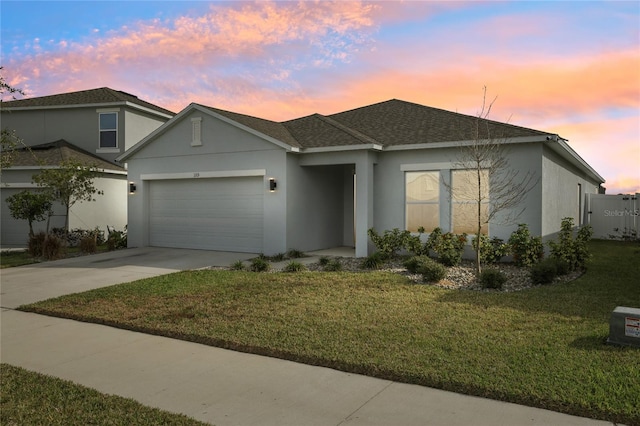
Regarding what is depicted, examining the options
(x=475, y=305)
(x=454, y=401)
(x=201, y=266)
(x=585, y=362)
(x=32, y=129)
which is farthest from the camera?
(x=32, y=129)

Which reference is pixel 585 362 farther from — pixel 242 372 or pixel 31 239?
pixel 31 239

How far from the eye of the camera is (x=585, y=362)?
488cm

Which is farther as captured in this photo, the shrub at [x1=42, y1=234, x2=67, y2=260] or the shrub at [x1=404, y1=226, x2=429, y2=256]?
the shrub at [x1=42, y1=234, x2=67, y2=260]

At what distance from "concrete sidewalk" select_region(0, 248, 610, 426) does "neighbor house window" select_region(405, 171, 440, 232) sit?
29.6 ft

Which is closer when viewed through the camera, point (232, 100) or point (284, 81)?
point (284, 81)

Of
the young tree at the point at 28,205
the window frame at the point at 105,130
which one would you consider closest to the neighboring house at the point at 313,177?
the young tree at the point at 28,205

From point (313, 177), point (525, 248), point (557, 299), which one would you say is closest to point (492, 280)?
point (557, 299)

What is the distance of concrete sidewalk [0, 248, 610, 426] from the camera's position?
3.88m

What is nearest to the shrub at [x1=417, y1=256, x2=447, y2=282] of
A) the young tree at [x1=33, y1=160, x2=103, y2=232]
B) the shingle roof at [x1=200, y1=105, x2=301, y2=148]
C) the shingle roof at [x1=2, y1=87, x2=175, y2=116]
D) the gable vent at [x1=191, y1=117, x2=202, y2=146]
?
the shingle roof at [x1=200, y1=105, x2=301, y2=148]

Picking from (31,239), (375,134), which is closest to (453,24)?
(375,134)

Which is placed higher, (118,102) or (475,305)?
(118,102)

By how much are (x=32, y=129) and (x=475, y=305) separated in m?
24.0

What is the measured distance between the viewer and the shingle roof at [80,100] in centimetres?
2206

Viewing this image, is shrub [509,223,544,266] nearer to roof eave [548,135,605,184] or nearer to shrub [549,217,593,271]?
shrub [549,217,593,271]
